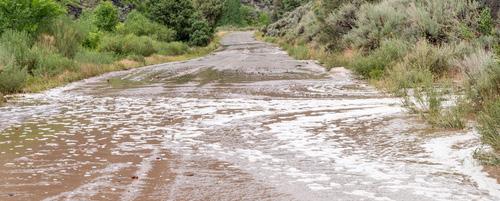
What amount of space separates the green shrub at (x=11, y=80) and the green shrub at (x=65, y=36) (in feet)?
31.1

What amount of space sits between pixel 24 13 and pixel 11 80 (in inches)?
375

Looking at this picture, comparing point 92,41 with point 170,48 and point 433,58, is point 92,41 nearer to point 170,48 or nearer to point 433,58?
point 170,48

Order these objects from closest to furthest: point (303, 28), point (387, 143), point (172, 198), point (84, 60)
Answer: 1. point (172, 198)
2. point (387, 143)
3. point (84, 60)
4. point (303, 28)

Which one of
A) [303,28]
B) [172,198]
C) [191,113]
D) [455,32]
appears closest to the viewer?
[172,198]

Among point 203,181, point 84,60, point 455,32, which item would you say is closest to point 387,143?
point 203,181

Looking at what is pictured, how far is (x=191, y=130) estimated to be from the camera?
36.9ft

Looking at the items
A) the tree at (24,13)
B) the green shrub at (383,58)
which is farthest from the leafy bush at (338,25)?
the tree at (24,13)

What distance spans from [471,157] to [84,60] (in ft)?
80.0

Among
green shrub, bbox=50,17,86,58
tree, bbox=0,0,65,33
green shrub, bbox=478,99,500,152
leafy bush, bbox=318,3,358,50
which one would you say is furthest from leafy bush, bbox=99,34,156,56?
green shrub, bbox=478,99,500,152

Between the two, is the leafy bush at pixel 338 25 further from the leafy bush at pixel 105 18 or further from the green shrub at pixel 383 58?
the leafy bush at pixel 105 18

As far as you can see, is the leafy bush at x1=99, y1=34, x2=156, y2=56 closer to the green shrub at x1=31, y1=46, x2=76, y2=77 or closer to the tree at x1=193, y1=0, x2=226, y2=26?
the green shrub at x1=31, y1=46, x2=76, y2=77

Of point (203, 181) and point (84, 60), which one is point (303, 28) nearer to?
point (84, 60)

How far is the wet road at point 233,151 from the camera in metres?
6.87

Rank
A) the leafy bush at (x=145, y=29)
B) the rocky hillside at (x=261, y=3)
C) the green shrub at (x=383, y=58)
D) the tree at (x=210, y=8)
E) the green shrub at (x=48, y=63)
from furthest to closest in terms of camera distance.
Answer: the rocky hillside at (x=261, y=3), the tree at (x=210, y=8), the leafy bush at (x=145, y=29), the green shrub at (x=48, y=63), the green shrub at (x=383, y=58)
